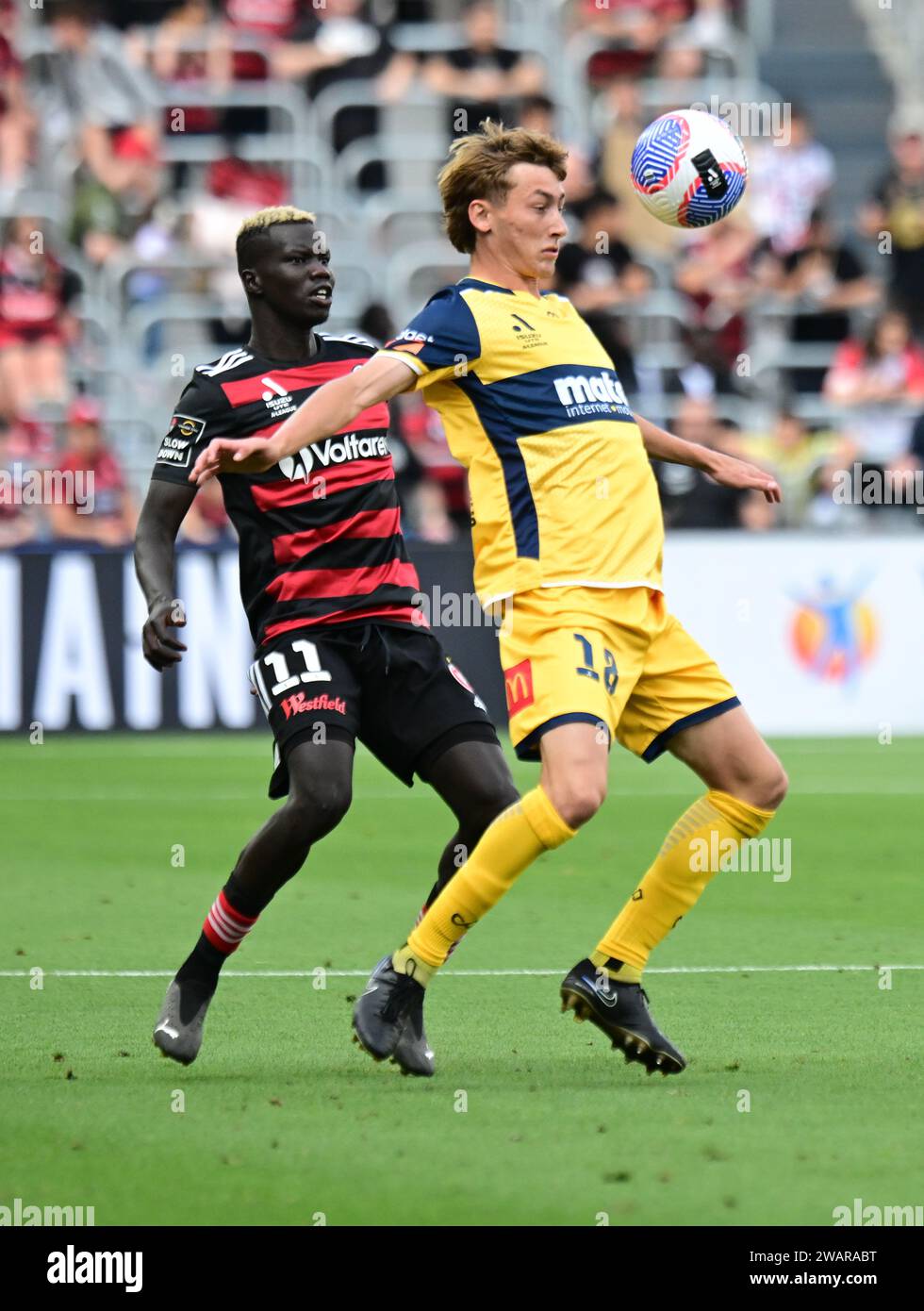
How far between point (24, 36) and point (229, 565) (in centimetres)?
733

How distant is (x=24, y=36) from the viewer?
2030 cm

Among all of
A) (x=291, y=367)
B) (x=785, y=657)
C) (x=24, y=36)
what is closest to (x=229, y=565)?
(x=785, y=657)

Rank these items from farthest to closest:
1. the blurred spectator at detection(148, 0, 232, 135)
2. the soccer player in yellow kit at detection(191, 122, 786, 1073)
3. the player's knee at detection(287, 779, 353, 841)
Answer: the blurred spectator at detection(148, 0, 232, 135), the player's knee at detection(287, 779, 353, 841), the soccer player in yellow kit at detection(191, 122, 786, 1073)

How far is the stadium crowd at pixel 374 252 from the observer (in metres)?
17.7

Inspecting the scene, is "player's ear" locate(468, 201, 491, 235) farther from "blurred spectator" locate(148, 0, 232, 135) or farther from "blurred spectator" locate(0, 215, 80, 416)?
"blurred spectator" locate(148, 0, 232, 135)

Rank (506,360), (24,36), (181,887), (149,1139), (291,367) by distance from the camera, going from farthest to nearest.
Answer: (24,36) < (181,887) < (291,367) < (506,360) < (149,1139)

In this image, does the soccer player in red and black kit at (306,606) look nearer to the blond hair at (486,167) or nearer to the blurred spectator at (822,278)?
the blond hair at (486,167)

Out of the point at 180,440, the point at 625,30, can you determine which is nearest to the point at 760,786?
the point at 180,440

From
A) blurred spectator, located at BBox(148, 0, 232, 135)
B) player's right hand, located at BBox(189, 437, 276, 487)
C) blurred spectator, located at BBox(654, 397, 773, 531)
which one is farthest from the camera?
blurred spectator, located at BBox(148, 0, 232, 135)

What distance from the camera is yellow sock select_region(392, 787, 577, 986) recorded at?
5.74 m

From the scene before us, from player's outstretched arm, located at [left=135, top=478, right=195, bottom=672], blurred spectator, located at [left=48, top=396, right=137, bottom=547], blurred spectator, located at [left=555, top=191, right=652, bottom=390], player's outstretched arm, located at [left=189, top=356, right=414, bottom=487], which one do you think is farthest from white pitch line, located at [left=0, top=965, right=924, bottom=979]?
blurred spectator, located at [left=555, top=191, right=652, bottom=390]

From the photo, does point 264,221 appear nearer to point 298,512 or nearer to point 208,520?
point 298,512

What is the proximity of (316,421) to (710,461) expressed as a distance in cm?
133

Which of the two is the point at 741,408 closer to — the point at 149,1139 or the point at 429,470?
the point at 429,470
